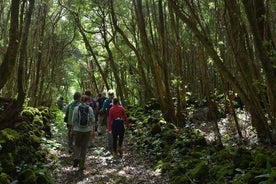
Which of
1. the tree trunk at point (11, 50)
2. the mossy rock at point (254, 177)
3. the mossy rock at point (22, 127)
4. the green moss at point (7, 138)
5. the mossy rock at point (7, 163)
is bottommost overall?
the mossy rock at point (254, 177)

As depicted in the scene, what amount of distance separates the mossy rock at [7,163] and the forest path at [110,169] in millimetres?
1347

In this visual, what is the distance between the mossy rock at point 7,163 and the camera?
22.2ft

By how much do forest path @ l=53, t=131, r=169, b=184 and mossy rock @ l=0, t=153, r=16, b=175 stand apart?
53.0 inches

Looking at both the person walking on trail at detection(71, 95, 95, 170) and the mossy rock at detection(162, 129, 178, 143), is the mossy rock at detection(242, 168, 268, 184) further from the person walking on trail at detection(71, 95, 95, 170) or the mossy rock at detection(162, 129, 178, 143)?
the mossy rock at detection(162, 129, 178, 143)

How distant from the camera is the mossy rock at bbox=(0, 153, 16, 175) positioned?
22.2 feet

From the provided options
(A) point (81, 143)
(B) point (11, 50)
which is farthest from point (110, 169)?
(B) point (11, 50)

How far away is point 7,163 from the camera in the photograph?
22.5 feet

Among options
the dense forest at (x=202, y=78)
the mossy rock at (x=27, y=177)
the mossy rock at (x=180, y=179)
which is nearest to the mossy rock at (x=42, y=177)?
the mossy rock at (x=27, y=177)

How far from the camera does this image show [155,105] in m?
18.2

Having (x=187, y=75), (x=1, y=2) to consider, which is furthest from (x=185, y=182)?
(x=187, y=75)

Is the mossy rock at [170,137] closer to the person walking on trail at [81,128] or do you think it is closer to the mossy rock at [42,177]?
the person walking on trail at [81,128]

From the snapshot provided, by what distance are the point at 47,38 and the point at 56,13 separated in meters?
1.56

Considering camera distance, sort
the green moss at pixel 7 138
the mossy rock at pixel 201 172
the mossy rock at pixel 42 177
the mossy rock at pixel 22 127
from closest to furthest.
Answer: the mossy rock at pixel 201 172, the mossy rock at pixel 42 177, the green moss at pixel 7 138, the mossy rock at pixel 22 127

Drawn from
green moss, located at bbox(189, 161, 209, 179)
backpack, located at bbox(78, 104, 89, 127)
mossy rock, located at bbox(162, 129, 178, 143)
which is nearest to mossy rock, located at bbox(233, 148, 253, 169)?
green moss, located at bbox(189, 161, 209, 179)
